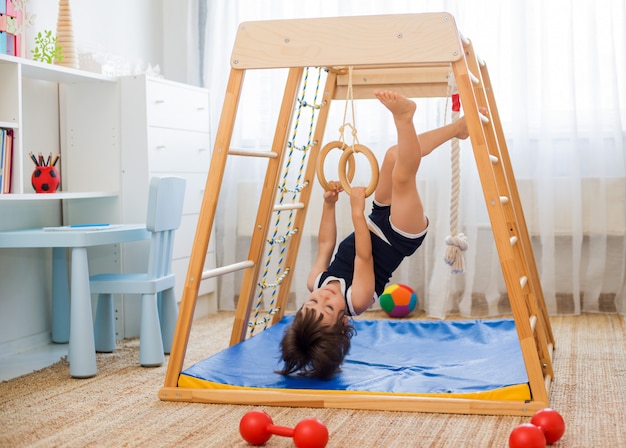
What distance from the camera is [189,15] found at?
4.35 m

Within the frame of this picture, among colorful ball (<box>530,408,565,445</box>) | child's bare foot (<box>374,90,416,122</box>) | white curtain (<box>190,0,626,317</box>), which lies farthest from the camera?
white curtain (<box>190,0,626,317</box>)

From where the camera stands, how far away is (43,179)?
3.16 m

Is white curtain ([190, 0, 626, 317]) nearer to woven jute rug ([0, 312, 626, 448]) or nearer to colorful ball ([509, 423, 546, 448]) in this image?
woven jute rug ([0, 312, 626, 448])

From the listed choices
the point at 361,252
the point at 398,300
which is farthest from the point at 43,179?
the point at 398,300

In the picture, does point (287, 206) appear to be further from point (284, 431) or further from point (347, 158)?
point (284, 431)

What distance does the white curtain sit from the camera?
3.87 m

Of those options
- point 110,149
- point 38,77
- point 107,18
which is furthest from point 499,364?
point 107,18

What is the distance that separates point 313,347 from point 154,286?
30.8 inches

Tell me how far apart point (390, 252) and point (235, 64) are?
2.72 feet

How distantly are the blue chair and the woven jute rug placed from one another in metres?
0.13

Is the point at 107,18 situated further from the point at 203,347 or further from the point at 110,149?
the point at 203,347

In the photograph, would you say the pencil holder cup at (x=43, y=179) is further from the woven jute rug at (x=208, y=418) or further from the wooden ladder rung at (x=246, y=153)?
the wooden ladder rung at (x=246, y=153)

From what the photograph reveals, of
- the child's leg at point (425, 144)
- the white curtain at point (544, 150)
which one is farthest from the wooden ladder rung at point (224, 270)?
the white curtain at point (544, 150)

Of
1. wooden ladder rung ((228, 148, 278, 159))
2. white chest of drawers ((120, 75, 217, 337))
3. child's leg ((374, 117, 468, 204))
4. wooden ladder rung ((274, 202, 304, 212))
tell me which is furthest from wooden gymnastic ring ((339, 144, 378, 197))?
white chest of drawers ((120, 75, 217, 337))
